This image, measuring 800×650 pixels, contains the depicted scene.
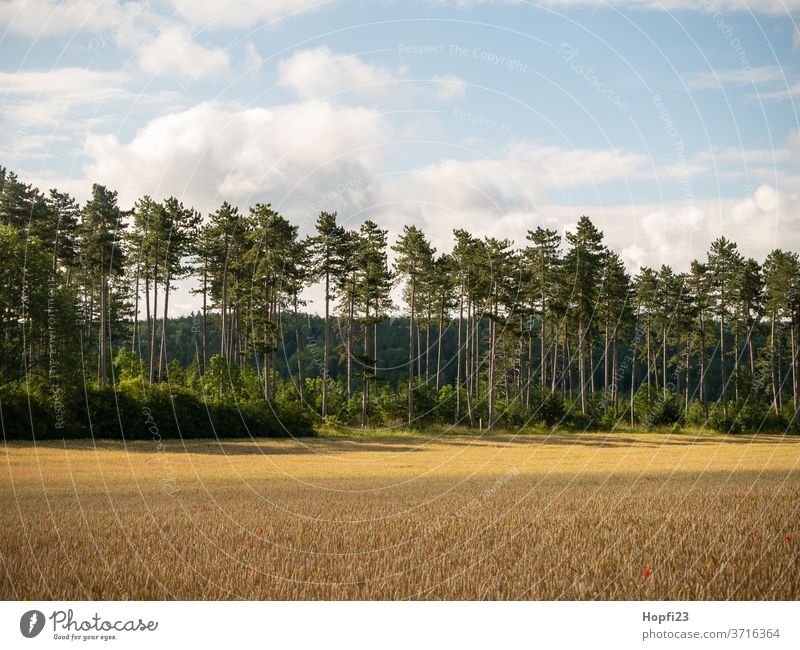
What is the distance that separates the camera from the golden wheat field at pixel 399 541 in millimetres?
8289

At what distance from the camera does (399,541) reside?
11320mm

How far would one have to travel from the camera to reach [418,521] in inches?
550

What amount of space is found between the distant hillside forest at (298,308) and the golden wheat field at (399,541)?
23239 mm

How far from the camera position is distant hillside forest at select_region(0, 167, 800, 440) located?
47.6 m

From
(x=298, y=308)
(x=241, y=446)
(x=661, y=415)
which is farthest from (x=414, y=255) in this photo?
(x=241, y=446)

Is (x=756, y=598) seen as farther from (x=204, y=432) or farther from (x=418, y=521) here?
(x=204, y=432)

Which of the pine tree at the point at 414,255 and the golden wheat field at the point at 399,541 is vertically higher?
the pine tree at the point at 414,255

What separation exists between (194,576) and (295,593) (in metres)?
1.38
